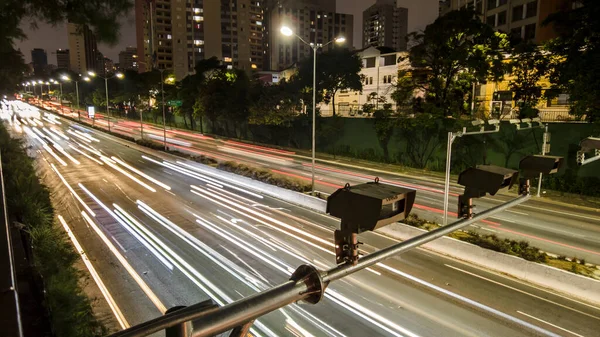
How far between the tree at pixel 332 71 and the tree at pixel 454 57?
15246 millimetres

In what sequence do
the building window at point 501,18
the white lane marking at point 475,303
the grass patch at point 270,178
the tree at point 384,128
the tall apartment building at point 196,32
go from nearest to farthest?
the white lane marking at point 475,303 < the grass patch at point 270,178 < the tree at point 384,128 < the building window at point 501,18 < the tall apartment building at point 196,32

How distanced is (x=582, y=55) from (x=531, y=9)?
133 ft

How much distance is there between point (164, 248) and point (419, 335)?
378 inches

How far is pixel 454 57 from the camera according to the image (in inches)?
1241

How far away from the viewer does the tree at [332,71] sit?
159ft

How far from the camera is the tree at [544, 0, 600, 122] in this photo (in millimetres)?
22252

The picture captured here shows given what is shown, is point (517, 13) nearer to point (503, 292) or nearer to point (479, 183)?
point (503, 292)

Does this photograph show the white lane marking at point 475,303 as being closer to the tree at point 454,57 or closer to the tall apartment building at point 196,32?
the tree at point 454,57

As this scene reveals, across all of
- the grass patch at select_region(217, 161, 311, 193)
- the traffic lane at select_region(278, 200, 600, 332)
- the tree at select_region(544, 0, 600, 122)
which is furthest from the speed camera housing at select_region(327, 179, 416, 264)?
the tree at select_region(544, 0, 600, 122)

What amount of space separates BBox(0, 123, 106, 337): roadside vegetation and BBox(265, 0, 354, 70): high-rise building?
153234 millimetres

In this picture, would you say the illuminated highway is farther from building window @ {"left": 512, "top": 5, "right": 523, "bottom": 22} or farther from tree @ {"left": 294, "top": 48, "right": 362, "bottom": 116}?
building window @ {"left": 512, "top": 5, "right": 523, "bottom": 22}

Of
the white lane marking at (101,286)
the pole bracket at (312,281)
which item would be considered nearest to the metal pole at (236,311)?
the pole bracket at (312,281)

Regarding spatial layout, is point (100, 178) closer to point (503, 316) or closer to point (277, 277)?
point (277, 277)

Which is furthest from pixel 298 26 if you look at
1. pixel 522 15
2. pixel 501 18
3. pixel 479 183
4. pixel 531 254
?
pixel 479 183
